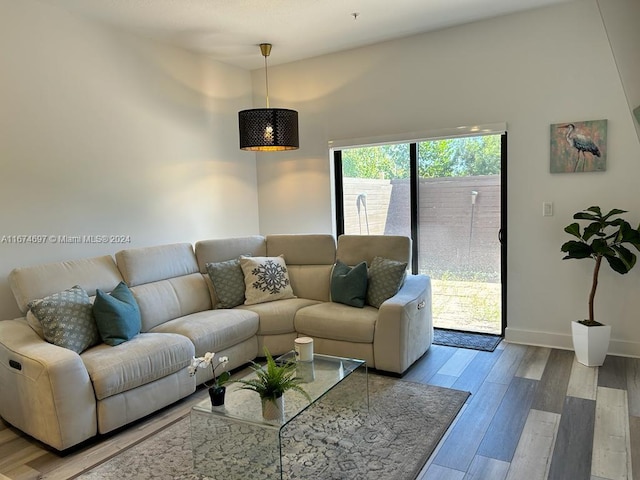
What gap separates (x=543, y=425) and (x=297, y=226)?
3118 mm

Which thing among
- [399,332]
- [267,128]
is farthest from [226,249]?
[399,332]

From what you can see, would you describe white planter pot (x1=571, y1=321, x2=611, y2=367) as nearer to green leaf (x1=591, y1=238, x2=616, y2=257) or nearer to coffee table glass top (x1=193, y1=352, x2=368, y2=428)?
green leaf (x1=591, y1=238, x2=616, y2=257)

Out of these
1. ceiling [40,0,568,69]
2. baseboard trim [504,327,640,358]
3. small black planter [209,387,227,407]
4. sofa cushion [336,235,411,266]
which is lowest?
baseboard trim [504,327,640,358]

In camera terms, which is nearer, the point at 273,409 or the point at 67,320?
the point at 273,409

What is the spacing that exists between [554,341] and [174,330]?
3.03 metres

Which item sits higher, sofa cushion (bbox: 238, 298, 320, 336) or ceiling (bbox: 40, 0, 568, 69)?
ceiling (bbox: 40, 0, 568, 69)

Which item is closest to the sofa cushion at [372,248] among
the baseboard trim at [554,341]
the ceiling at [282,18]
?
the baseboard trim at [554,341]

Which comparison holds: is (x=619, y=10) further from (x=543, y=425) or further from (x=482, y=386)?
(x=482, y=386)

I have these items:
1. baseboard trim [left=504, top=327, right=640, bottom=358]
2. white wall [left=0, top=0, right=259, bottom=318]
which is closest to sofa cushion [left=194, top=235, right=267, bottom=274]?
white wall [left=0, top=0, right=259, bottom=318]

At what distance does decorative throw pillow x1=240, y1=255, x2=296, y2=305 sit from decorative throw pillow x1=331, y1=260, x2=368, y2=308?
0.48 meters

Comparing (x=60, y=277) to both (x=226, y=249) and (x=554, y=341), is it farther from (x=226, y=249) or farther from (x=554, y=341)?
(x=554, y=341)

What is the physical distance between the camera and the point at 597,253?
10.6 ft

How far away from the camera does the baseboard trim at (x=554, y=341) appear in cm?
351

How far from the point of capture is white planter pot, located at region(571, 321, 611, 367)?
3.28 meters
